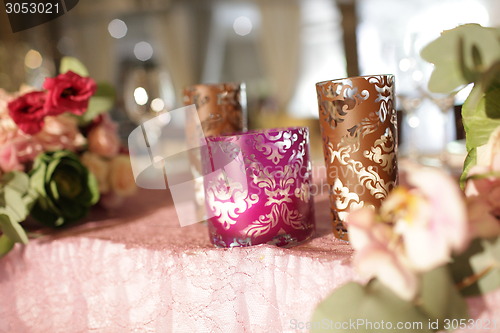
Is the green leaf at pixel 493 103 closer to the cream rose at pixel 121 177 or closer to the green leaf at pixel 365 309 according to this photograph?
the green leaf at pixel 365 309

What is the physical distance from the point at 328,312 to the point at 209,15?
637cm

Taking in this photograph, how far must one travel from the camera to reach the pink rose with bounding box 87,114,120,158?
0.72 meters

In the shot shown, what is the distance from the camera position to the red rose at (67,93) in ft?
1.93

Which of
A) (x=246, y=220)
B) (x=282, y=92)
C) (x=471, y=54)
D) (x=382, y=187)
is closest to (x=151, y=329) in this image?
(x=246, y=220)

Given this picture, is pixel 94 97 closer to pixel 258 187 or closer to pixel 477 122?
pixel 258 187

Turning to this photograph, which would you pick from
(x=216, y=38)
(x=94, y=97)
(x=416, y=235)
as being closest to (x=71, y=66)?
(x=94, y=97)

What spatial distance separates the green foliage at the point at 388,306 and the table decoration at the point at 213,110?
30 cm

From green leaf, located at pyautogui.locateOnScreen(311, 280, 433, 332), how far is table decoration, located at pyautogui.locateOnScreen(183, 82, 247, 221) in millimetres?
297

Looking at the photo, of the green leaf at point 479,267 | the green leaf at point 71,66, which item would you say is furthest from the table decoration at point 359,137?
the green leaf at point 71,66

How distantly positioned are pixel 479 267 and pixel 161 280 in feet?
0.98

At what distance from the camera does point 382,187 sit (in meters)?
0.44

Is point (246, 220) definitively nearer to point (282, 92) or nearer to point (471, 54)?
point (471, 54)

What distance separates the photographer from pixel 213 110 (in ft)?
1.89

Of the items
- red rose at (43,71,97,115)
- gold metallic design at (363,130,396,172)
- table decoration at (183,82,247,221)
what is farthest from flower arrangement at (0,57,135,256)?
gold metallic design at (363,130,396,172)
